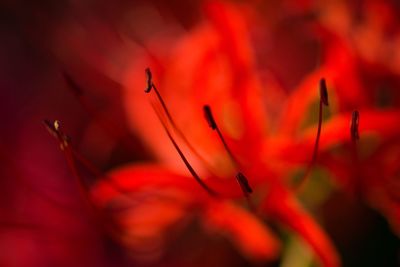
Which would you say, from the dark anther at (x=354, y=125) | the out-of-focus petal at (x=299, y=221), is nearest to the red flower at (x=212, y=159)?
the out-of-focus petal at (x=299, y=221)

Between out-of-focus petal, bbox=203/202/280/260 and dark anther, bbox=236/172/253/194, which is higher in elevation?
dark anther, bbox=236/172/253/194

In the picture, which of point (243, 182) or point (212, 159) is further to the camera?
point (212, 159)

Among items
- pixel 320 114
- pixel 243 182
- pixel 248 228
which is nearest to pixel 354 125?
pixel 320 114

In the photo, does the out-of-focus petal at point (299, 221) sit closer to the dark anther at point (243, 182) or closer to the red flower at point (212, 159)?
the red flower at point (212, 159)

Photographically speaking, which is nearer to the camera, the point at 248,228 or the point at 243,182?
the point at 243,182

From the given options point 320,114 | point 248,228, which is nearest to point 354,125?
point 320,114

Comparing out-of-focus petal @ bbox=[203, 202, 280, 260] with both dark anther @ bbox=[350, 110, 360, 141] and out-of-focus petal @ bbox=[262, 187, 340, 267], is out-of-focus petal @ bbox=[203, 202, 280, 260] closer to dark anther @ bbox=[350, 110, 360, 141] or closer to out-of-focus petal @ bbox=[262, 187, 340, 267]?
out-of-focus petal @ bbox=[262, 187, 340, 267]

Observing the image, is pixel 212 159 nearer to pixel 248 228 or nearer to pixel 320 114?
pixel 248 228

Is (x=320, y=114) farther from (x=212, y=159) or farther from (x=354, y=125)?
(x=212, y=159)

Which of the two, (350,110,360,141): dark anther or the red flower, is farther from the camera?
the red flower

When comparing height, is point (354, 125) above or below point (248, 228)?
above

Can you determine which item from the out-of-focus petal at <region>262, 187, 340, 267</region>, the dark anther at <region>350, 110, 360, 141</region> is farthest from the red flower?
the dark anther at <region>350, 110, 360, 141</region>
